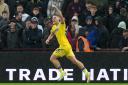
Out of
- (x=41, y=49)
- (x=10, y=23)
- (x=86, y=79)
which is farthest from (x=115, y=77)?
(x=10, y=23)

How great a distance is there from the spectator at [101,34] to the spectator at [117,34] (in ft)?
0.76

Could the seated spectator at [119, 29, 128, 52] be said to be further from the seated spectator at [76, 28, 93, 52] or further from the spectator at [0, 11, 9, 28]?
the spectator at [0, 11, 9, 28]

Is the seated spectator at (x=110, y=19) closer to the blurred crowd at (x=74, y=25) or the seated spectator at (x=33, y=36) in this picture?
the blurred crowd at (x=74, y=25)

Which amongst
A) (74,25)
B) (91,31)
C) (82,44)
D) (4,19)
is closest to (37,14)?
(4,19)

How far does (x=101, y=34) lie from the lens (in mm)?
19734

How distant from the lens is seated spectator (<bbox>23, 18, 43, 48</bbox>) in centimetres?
1953

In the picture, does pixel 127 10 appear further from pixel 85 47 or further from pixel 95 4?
pixel 85 47

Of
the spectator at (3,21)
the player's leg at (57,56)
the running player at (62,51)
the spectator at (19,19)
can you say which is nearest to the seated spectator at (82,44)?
the running player at (62,51)

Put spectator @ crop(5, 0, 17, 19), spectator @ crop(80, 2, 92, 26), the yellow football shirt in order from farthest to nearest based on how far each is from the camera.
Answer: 1. spectator @ crop(5, 0, 17, 19)
2. spectator @ crop(80, 2, 92, 26)
3. the yellow football shirt

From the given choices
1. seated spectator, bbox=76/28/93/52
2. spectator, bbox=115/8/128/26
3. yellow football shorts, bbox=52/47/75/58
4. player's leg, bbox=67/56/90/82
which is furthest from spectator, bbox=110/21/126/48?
yellow football shorts, bbox=52/47/75/58

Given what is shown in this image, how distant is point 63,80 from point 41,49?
1267 millimetres

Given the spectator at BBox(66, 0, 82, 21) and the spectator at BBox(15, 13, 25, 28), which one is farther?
the spectator at BBox(66, 0, 82, 21)

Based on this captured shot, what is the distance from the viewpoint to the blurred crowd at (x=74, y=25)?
1956 cm

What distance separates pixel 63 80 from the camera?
63.0ft
